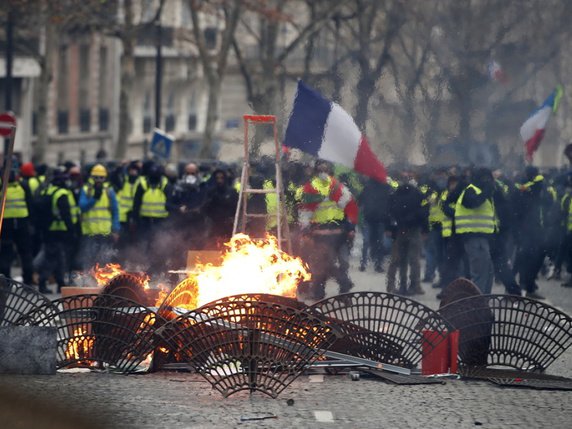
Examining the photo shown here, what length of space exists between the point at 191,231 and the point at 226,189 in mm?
1151

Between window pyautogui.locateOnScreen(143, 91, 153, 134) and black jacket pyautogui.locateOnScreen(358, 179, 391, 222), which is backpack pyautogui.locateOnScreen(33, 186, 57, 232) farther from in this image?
window pyautogui.locateOnScreen(143, 91, 153, 134)

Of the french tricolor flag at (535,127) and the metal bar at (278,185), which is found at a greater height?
the french tricolor flag at (535,127)

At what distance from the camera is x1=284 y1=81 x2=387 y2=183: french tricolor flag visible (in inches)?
602

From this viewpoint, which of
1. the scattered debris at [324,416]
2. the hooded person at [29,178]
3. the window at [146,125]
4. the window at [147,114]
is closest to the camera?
the scattered debris at [324,416]

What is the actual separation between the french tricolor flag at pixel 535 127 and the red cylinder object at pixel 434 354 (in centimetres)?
1111

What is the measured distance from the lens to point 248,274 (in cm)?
1338

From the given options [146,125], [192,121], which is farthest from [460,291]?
[192,121]

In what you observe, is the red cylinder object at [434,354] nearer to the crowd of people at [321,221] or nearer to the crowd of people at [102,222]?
the crowd of people at [321,221]

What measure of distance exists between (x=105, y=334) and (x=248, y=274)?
5.87 ft

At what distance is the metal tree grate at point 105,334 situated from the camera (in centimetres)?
1194

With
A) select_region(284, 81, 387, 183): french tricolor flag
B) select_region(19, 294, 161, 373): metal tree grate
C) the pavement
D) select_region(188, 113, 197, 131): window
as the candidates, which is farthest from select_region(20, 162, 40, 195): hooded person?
select_region(188, 113, 197, 131): window

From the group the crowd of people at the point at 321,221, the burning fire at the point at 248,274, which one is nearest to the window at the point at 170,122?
the crowd of people at the point at 321,221

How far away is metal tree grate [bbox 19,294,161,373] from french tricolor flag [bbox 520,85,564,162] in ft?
39.3

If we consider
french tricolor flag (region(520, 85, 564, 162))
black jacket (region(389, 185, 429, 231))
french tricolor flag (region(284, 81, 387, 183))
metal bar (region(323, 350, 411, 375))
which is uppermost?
french tricolor flag (region(520, 85, 564, 162))
